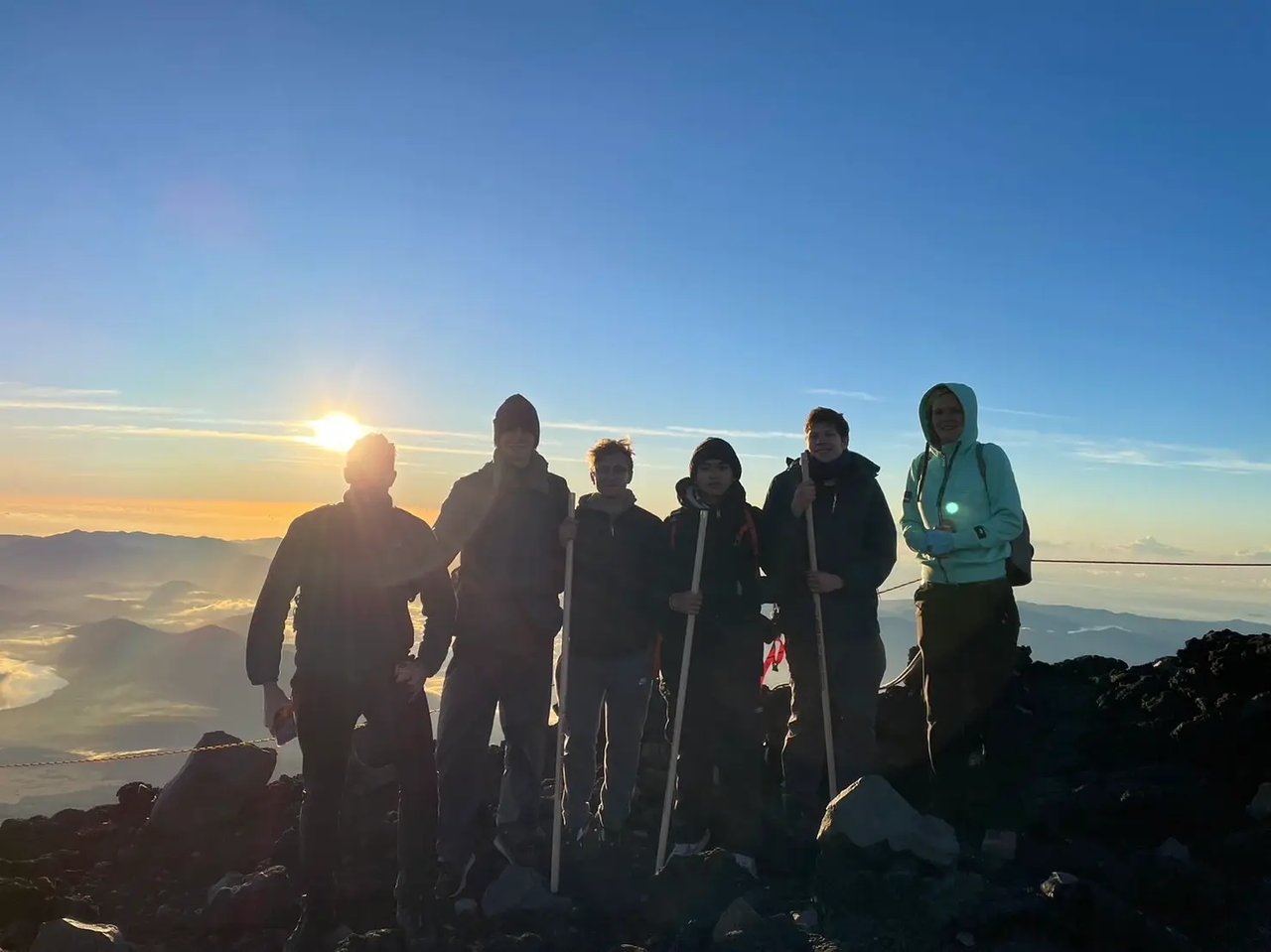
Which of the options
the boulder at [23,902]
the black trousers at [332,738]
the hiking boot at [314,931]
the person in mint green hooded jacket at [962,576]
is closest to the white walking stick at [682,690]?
the person in mint green hooded jacket at [962,576]

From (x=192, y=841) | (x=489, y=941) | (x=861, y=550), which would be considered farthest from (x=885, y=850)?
(x=192, y=841)

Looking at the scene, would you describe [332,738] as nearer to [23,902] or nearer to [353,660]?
[353,660]

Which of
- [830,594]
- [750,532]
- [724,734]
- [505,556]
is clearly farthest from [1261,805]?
[505,556]

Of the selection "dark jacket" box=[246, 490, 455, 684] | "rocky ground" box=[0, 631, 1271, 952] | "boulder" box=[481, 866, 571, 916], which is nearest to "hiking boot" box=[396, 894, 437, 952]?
"rocky ground" box=[0, 631, 1271, 952]

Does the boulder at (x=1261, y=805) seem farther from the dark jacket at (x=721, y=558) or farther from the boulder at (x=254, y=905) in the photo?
the boulder at (x=254, y=905)

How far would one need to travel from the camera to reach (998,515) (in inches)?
236

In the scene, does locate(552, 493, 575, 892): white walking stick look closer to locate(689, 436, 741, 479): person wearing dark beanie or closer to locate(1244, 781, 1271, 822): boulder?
locate(689, 436, 741, 479): person wearing dark beanie

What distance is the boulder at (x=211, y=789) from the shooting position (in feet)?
27.4

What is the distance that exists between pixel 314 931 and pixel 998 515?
4995 millimetres

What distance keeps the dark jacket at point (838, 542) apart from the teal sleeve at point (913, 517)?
0.73ft

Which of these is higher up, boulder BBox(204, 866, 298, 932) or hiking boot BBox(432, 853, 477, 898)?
hiking boot BBox(432, 853, 477, 898)

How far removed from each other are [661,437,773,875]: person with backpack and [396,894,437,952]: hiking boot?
6.06 feet

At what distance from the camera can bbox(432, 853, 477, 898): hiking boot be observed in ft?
20.1

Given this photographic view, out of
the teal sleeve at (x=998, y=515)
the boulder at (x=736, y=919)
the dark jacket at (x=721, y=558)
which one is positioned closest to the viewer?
the boulder at (x=736, y=919)
